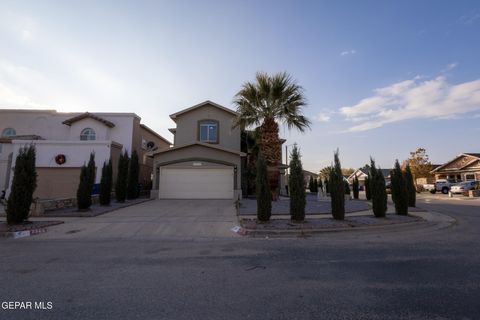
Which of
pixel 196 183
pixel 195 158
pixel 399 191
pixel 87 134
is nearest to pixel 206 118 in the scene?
pixel 195 158

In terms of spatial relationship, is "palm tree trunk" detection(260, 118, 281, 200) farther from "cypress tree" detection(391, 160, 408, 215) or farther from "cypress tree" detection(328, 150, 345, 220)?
"cypress tree" detection(391, 160, 408, 215)

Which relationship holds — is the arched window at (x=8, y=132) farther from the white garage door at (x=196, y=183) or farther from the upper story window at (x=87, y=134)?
the white garage door at (x=196, y=183)

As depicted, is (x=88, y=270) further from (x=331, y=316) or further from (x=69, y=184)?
(x=69, y=184)

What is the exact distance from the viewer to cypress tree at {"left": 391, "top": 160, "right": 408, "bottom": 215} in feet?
37.7

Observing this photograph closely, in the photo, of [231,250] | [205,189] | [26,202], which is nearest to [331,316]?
[231,250]

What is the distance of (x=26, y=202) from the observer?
9680 mm

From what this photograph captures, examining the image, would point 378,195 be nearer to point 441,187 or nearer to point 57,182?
point 57,182

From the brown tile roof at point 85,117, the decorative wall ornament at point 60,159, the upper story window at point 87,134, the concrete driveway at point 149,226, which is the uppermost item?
the brown tile roof at point 85,117

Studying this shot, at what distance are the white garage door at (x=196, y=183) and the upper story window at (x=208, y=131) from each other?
377 cm

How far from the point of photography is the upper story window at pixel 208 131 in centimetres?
2217

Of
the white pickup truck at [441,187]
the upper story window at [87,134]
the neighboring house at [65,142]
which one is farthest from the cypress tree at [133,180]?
the white pickup truck at [441,187]

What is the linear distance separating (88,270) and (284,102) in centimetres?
1351

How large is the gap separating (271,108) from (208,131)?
814 centimetres

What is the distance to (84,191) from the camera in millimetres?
12883
